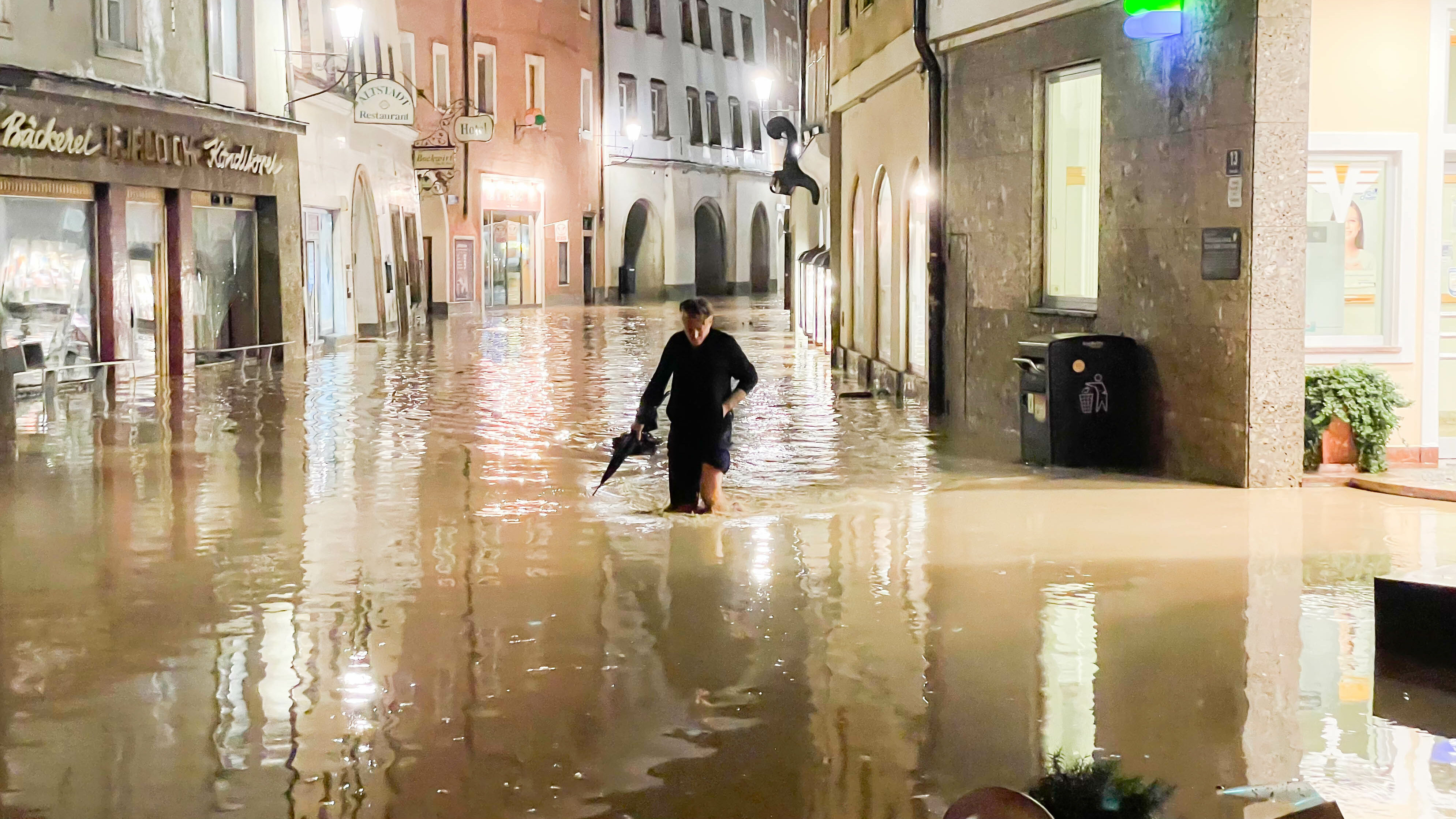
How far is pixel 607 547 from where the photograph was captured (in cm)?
1027

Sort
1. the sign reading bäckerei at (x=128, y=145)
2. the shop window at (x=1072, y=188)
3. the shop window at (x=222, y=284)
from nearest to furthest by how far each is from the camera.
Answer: the shop window at (x=1072, y=188) → the sign reading bäckerei at (x=128, y=145) → the shop window at (x=222, y=284)

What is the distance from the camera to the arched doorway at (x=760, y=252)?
66.2 metres

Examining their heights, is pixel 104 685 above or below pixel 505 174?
below

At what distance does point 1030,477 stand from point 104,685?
25.4ft

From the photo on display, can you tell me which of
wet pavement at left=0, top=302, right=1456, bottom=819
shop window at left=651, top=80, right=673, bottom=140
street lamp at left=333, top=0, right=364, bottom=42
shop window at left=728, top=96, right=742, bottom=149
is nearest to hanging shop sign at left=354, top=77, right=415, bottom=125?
street lamp at left=333, top=0, right=364, bottom=42

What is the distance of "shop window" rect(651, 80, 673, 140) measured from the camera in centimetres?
5631

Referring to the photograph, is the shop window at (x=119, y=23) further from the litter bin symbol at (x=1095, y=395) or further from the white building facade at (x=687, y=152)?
the white building facade at (x=687, y=152)

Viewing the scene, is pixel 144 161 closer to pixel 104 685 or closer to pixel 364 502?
pixel 364 502

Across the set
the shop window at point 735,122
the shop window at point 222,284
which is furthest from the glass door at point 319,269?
the shop window at point 735,122

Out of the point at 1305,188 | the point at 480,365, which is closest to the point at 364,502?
the point at 1305,188

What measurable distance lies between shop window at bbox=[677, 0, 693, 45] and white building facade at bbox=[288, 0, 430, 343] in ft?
63.7

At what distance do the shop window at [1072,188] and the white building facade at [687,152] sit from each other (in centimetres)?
3876

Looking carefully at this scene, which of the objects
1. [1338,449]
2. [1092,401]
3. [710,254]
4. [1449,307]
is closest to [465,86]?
[710,254]

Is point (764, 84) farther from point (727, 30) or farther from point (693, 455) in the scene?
point (727, 30)
